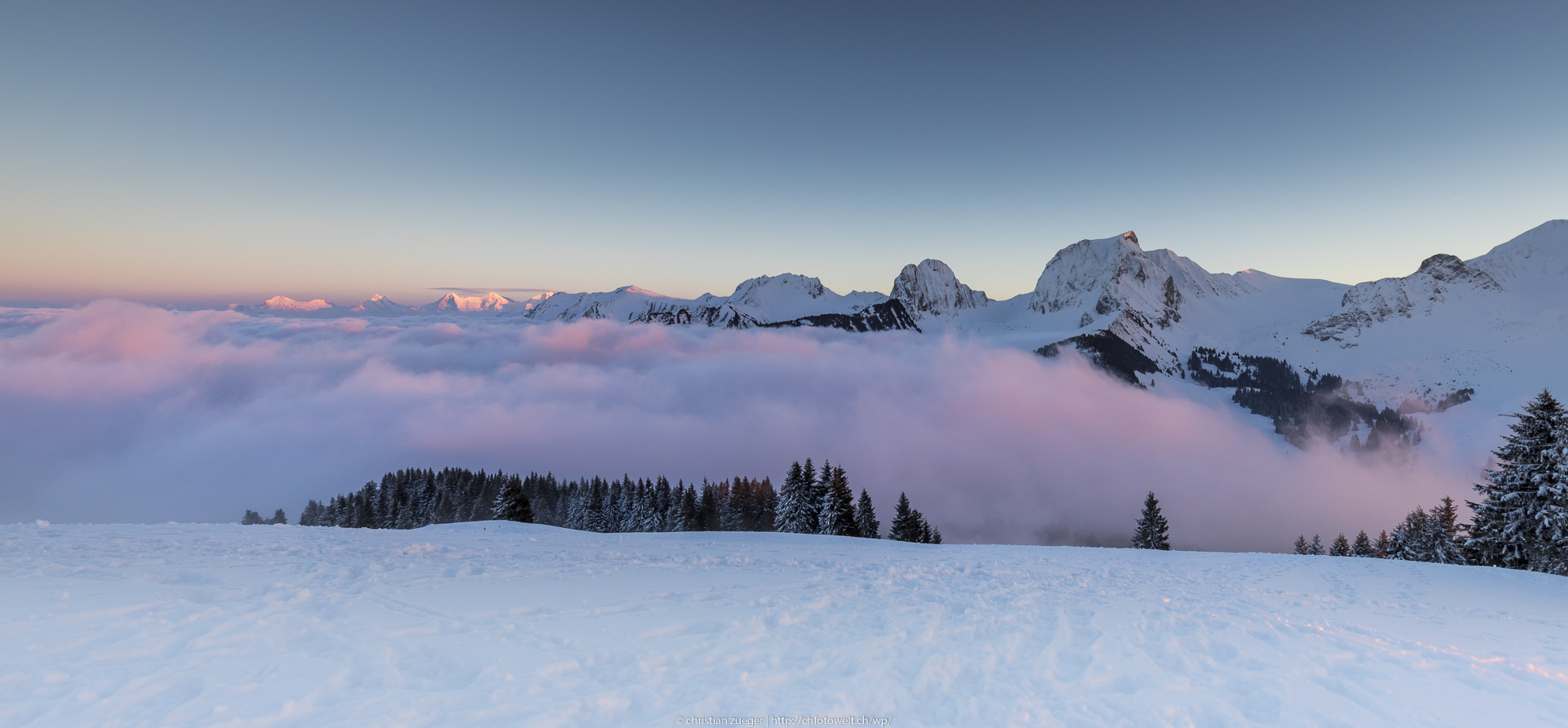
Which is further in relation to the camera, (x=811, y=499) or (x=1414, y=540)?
(x=811, y=499)

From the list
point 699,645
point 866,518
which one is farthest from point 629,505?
point 699,645

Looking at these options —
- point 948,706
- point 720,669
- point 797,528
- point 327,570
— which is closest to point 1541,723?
point 948,706

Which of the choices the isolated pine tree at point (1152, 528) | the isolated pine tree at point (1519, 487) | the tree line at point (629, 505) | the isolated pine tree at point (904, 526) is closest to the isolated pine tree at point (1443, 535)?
the isolated pine tree at point (1519, 487)

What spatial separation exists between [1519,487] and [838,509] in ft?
122

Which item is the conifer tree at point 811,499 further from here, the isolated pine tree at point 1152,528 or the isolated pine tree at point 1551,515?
the isolated pine tree at point 1551,515

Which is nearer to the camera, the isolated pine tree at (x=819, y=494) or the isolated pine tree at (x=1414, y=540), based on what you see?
the isolated pine tree at (x=1414, y=540)

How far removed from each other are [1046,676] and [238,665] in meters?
10.6

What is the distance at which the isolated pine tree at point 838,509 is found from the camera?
46156 mm

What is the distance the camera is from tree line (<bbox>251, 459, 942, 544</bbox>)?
4922 centimetres

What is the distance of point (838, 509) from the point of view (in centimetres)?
4653

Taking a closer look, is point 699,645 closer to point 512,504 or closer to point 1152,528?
point 512,504

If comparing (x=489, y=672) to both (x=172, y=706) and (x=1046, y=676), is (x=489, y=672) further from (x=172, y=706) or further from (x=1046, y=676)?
(x=1046, y=676)

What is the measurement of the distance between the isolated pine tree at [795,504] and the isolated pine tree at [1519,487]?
38831 millimetres

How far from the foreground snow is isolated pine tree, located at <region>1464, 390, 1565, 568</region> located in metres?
15.3
